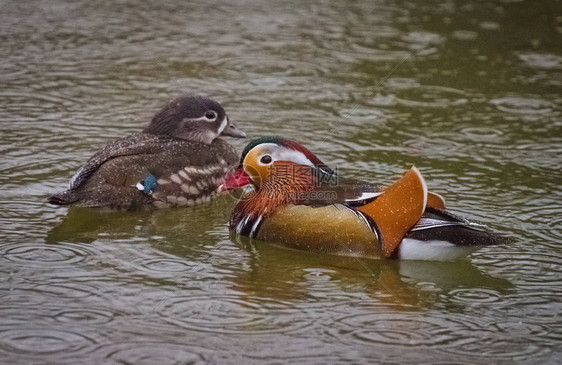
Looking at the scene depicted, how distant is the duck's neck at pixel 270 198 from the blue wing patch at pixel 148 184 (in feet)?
2.31

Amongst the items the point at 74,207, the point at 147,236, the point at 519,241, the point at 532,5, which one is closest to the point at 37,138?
the point at 74,207

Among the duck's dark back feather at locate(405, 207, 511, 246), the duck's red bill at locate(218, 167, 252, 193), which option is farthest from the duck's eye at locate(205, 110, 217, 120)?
the duck's dark back feather at locate(405, 207, 511, 246)

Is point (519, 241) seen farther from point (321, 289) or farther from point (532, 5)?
point (532, 5)

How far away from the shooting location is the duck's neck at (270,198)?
6.16 meters

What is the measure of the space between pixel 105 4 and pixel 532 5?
5.05m

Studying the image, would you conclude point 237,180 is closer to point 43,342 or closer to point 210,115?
point 210,115

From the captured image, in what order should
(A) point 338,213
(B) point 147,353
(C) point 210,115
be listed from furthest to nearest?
(C) point 210,115
(A) point 338,213
(B) point 147,353

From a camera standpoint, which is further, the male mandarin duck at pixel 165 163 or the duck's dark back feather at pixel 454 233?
the male mandarin duck at pixel 165 163

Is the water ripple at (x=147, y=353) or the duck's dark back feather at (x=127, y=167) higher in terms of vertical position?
the duck's dark back feather at (x=127, y=167)

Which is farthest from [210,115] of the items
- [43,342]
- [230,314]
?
[43,342]

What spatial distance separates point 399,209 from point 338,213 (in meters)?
0.37

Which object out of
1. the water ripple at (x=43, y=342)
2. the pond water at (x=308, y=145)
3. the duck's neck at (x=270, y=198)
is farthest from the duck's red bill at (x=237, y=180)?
the water ripple at (x=43, y=342)

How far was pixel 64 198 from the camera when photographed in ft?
20.9

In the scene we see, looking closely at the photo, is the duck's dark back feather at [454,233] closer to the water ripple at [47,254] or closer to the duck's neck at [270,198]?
the duck's neck at [270,198]
